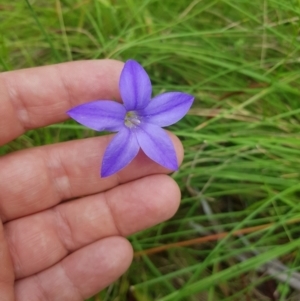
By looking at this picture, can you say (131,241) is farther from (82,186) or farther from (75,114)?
(75,114)

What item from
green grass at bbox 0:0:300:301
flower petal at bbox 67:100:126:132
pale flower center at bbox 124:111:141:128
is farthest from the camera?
green grass at bbox 0:0:300:301

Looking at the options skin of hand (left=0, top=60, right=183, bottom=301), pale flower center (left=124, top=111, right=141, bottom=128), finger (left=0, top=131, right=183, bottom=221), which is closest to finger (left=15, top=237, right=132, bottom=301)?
skin of hand (left=0, top=60, right=183, bottom=301)

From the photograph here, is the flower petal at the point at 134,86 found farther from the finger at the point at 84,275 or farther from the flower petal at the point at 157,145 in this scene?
the finger at the point at 84,275

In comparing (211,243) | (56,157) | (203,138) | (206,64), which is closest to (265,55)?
(206,64)

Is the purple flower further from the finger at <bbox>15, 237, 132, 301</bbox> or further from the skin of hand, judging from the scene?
the finger at <bbox>15, 237, 132, 301</bbox>

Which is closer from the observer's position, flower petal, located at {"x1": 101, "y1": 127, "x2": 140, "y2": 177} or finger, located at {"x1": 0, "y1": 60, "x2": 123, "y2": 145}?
flower petal, located at {"x1": 101, "y1": 127, "x2": 140, "y2": 177}

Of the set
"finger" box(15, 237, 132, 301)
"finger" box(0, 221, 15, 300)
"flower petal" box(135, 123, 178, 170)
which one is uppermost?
"flower petal" box(135, 123, 178, 170)
